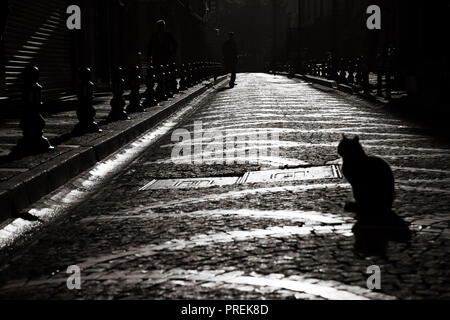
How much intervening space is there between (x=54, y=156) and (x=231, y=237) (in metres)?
3.25

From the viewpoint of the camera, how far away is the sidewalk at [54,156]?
18.4ft

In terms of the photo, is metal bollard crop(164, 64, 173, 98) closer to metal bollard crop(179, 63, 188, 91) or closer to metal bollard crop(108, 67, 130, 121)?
metal bollard crop(179, 63, 188, 91)

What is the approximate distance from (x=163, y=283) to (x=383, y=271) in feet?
3.40

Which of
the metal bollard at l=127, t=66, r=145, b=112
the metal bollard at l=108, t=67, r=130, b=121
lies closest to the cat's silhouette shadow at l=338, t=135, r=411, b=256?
the metal bollard at l=108, t=67, r=130, b=121

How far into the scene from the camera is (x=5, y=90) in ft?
53.1

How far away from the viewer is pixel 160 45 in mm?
20234

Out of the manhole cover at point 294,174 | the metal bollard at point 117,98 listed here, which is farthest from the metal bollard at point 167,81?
the manhole cover at point 294,174

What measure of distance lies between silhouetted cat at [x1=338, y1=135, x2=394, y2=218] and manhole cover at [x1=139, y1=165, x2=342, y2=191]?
159 centimetres

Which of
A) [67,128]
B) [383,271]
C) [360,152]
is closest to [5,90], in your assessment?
[67,128]

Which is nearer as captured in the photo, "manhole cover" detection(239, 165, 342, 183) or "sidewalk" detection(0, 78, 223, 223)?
"sidewalk" detection(0, 78, 223, 223)

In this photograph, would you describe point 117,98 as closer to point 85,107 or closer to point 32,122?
point 85,107

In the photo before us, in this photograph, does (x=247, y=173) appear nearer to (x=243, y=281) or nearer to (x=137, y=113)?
(x=243, y=281)

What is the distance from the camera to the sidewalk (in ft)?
18.4

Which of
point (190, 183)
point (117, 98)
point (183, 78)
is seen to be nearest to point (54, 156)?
point (190, 183)
